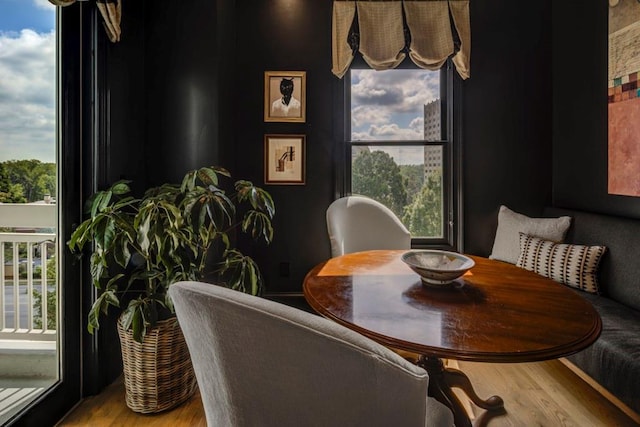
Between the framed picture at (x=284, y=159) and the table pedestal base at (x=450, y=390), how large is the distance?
69.9 inches

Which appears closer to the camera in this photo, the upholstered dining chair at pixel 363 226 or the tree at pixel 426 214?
the upholstered dining chair at pixel 363 226

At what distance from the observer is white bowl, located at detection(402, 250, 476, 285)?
1.24m

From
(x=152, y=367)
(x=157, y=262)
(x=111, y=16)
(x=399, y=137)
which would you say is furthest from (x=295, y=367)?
(x=399, y=137)

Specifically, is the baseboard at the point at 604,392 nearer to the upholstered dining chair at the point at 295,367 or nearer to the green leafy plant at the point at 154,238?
the upholstered dining chair at the point at 295,367

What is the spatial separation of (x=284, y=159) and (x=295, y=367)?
2320 mm

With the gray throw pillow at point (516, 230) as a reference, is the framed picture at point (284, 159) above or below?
above

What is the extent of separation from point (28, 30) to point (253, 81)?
147 cm

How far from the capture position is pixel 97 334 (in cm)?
176

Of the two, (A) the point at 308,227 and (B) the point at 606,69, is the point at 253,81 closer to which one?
(A) the point at 308,227

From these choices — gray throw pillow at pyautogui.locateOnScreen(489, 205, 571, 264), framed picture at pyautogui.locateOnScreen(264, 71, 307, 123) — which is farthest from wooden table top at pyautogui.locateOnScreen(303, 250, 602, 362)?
framed picture at pyautogui.locateOnScreen(264, 71, 307, 123)

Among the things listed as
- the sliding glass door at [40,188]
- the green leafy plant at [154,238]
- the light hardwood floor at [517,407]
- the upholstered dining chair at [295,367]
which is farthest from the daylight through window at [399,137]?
the upholstered dining chair at [295,367]

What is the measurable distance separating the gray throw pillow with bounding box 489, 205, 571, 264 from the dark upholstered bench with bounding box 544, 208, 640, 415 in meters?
0.11

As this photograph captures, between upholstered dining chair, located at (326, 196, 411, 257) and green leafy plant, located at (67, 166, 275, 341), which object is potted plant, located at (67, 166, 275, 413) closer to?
green leafy plant, located at (67, 166, 275, 341)

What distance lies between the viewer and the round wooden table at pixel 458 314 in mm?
852
